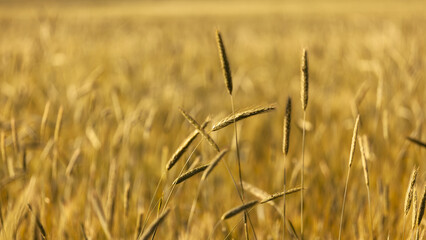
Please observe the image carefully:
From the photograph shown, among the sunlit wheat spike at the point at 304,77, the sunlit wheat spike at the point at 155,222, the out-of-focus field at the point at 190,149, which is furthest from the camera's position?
the out-of-focus field at the point at 190,149

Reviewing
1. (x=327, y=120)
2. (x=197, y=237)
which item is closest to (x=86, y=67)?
(x=327, y=120)

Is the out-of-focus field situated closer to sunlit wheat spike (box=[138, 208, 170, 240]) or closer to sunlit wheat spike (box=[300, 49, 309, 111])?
sunlit wheat spike (box=[138, 208, 170, 240])

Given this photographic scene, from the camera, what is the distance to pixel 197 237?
100 centimetres

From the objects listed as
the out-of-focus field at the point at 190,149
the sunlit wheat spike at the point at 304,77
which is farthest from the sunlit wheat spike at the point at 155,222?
the sunlit wheat spike at the point at 304,77

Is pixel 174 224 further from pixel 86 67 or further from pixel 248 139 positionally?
pixel 86 67

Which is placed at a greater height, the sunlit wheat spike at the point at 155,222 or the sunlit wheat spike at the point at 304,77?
the sunlit wheat spike at the point at 304,77

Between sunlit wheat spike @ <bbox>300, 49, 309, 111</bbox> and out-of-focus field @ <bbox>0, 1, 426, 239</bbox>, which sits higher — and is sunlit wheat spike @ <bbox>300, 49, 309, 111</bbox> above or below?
above

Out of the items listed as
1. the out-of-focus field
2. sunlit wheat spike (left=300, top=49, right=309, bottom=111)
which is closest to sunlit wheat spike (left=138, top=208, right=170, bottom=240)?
the out-of-focus field

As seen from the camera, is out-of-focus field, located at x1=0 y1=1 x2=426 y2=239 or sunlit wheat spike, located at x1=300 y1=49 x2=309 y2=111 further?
out-of-focus field, located at x1=0 y1=1 x2=426 y2=239

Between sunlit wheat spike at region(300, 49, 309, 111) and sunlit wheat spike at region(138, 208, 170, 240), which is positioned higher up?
sunlit wheat spike at region(300, 49, 309, 111)

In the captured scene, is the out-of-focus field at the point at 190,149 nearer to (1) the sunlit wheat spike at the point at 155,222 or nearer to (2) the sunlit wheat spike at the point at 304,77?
(1) the sunlit wheat spike at the point at 155,222

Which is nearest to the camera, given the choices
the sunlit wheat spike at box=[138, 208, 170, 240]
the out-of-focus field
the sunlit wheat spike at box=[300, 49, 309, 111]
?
the sunlit wheat spike at box=[138, 208, 170, 240]

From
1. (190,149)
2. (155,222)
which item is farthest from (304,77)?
(190,149)

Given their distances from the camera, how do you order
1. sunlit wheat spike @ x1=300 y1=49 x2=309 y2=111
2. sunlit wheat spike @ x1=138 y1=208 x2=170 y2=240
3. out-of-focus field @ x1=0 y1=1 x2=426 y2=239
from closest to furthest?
sunlit wheat spike @ x1=138 y1=208 x2=170 y2=240 < sunlit wheat spike @ x1=300 y1=49 x2=309 y2=111 < out-of-focus field @ x1=0 y1=1 x2=426 y2=239
